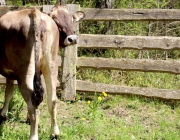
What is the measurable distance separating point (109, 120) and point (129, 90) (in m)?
0.91

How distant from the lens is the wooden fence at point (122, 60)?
6.25 meters

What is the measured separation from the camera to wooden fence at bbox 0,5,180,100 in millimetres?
6254

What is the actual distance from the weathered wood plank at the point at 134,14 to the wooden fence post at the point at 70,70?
0.30 metres

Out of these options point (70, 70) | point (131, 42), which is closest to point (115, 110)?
point (70, 70)

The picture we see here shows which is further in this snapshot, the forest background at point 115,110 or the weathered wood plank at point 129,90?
the weathered wood plank at point 129,90

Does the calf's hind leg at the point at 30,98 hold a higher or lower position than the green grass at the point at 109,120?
higher

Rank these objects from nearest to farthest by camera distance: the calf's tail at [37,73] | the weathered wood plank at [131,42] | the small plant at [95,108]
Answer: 1. the calf's tail at [37,73]
2. the small plant at [95,108]
3. the weathered wood plank at [131,42]

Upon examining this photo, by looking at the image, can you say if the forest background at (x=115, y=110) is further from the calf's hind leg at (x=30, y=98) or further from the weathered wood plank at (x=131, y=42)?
the weathered wood plank at (x=131, y=42)

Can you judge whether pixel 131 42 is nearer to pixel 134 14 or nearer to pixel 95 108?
pixel 134 14

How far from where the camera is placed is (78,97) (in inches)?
262

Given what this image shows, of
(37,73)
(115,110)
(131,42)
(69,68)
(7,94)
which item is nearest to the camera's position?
(37,73)

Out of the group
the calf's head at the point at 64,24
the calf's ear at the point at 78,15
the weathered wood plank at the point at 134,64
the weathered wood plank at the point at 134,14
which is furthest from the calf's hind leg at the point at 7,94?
the weathered wood plank at the point at 134,14

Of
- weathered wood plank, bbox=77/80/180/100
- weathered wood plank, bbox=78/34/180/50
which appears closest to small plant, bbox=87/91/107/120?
weathered wood plank, bbox=77/80/180/100

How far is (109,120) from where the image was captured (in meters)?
5.77
